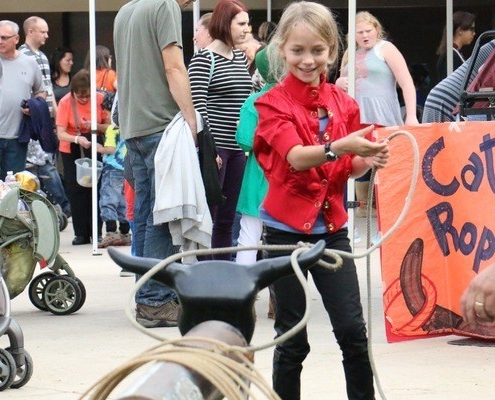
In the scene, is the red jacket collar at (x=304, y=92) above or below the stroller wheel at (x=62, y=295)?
above

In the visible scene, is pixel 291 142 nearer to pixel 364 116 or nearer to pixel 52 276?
pixel 52 276

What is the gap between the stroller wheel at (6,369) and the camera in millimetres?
6062

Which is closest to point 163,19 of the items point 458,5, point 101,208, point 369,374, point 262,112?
point 262,112

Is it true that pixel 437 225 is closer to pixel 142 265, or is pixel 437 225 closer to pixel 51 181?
pixel 142 265

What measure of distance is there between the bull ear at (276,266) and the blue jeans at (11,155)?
9.75m

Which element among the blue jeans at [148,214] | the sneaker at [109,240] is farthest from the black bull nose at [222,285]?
the sneaker at [109,240]

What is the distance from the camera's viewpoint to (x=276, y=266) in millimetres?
2652

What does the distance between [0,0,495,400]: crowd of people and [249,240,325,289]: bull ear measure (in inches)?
24.6

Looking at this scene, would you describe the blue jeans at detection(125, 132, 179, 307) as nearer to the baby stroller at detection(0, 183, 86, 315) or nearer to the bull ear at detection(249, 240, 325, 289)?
the baby stroller at detection(0, 183, 86, 315)

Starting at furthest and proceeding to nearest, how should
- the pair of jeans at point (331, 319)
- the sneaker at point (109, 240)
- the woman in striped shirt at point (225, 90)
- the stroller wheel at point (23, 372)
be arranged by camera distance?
→ 1. the sneaker at point (109, 240)
2. the woman in striped shirt at point (225, 90)
3. the stroller wheel at point (23, 372)
4. the pair of jeans at point (331, 319)

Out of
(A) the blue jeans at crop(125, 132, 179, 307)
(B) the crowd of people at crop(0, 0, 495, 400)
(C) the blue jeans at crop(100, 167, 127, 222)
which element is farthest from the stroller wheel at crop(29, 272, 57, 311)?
(C) the blue jeans at crop(100, 167, 127, 222)

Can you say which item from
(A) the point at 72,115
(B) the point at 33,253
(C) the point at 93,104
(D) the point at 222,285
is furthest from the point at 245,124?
(A) the point at 72,115

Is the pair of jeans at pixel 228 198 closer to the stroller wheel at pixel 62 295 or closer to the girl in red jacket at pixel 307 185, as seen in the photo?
the stroller wheel at pixel 62 295

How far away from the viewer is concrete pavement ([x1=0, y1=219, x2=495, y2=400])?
5953 mm
